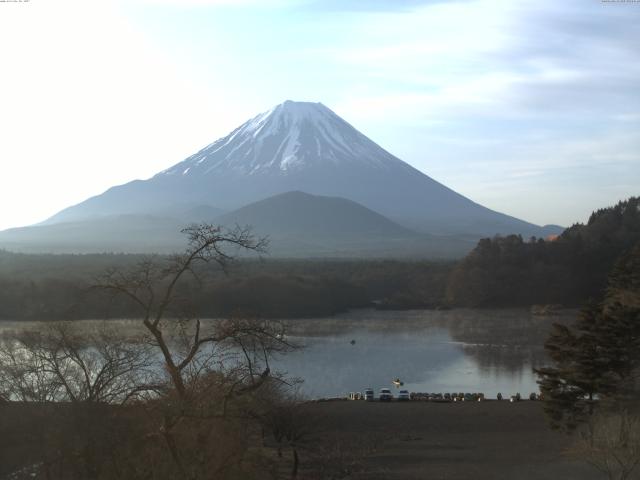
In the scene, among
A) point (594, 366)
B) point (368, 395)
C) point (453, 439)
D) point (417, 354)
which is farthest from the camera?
point (417, 354)

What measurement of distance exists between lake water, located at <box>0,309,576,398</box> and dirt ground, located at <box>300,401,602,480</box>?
1582mm

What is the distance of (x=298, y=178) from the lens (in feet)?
347

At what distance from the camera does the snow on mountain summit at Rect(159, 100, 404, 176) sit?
346ft

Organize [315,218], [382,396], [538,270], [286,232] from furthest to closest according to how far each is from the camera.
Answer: [315,218] → [286,232] → [538,270] → [382,396]

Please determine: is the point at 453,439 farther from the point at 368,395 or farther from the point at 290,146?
the point at 290,146

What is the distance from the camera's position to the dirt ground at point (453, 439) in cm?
1058

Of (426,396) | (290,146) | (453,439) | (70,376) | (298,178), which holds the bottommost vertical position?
(453,439)

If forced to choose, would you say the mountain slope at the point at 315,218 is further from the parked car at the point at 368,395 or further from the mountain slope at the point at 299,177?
the parked car at the point at 368,395

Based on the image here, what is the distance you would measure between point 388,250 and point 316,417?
6215cm

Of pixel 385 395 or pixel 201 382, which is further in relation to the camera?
pixel 385 395

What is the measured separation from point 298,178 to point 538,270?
68297 mm

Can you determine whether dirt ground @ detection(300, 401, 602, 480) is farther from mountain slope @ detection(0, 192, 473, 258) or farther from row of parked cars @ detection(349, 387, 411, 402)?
mountain slope @ detection(0, 192, 473, 258)

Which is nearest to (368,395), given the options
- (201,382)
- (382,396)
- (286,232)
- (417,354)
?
(382,396)

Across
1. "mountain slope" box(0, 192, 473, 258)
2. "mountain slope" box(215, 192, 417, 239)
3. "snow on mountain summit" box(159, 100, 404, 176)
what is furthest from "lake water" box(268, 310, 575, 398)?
"snow on mountain summit" box(159, 100, 404, 176)
